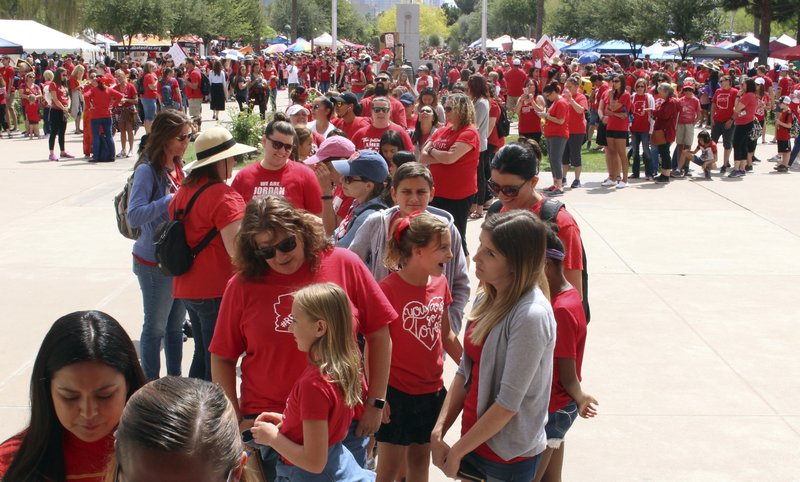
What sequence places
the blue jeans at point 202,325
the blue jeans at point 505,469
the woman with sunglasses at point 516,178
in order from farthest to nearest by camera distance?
1. the blue jeans at point 202,325
2. the woman with sunglasses at point 516,178
3. the blue jeans at point 505,469

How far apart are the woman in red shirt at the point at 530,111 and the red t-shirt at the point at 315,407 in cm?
1068

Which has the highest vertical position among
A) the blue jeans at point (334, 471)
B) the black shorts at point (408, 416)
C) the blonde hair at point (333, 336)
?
the blonde hair at point (333, 336)

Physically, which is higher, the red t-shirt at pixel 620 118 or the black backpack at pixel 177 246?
the red t-shirt at pixel 620 118

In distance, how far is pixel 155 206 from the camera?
5172 millimetres

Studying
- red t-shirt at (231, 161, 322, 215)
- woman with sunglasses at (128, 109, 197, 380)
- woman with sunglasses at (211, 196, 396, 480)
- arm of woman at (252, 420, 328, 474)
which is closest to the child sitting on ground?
red t-shirt at (231, 161, 322, 215)

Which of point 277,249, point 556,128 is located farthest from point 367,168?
point 556,128

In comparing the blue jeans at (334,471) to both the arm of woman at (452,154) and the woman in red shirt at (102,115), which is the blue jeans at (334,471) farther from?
the woman in red shirt at (102,115)

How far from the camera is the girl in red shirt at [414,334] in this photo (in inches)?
152

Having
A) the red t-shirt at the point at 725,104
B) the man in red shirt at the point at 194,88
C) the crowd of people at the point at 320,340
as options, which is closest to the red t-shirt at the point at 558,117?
the red t-shirt at the point at 725,104

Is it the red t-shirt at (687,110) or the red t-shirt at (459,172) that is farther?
the red t-shirt at (687,110)

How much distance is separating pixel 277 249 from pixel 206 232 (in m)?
1.43

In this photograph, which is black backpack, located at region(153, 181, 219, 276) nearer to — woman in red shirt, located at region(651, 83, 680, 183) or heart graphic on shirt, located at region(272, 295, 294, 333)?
heart graphic on shirt, located at region(272, 295, 294, 333)

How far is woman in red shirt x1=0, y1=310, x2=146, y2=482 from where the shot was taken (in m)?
2.37

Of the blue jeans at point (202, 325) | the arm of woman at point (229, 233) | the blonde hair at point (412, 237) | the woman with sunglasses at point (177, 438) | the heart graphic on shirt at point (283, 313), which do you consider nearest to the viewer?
the woman with sunglasses at point (177, 438)
